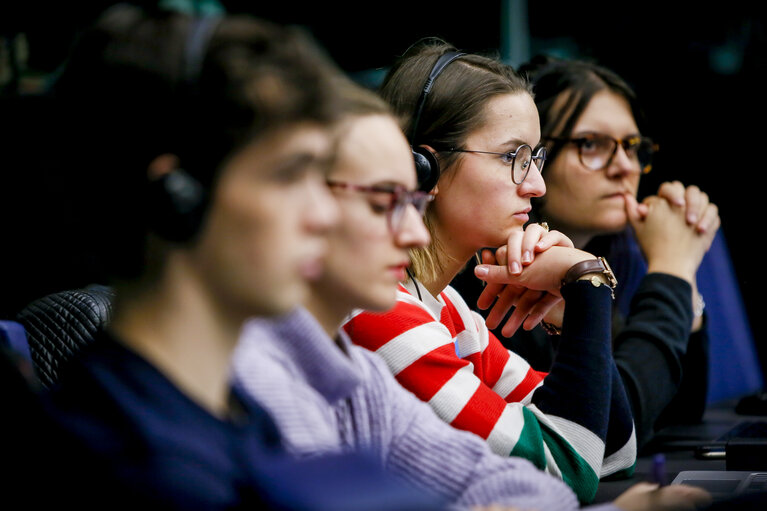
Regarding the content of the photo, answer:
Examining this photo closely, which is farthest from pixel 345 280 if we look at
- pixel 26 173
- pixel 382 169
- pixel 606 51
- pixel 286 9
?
pixel 606 51

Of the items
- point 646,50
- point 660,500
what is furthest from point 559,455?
point 646,50

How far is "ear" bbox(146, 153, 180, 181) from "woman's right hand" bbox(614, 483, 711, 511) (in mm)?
606

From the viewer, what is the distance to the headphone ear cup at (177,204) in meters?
0.74

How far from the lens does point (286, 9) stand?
83.5 inches

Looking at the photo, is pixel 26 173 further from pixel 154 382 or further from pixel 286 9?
pixel 286 9

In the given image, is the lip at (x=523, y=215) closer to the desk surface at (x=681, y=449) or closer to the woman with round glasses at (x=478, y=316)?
the woman with round glasses at (x=478, y=316)

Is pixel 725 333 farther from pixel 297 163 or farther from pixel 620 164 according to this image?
pixel 297 163

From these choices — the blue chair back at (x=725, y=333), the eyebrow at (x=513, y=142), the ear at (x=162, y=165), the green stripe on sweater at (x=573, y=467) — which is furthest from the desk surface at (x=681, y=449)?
the ear at (x=162, y=165)

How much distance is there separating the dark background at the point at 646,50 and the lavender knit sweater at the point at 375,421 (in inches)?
30.7

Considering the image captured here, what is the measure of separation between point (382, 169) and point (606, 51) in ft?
7.94

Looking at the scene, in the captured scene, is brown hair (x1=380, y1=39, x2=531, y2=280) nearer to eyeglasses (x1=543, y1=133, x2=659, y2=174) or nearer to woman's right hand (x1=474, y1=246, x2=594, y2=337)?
woman's right hand (x1=474, y1=246, x2=594, y2=337)

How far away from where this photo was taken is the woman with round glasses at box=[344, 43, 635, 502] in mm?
1308

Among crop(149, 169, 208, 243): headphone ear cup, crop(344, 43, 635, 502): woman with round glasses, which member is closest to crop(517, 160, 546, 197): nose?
crop(344, 43, 635, 502): woman with round glasses

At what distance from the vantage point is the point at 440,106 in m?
1.57
